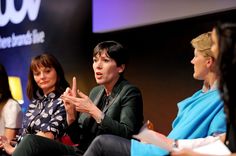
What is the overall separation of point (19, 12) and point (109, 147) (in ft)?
10.4

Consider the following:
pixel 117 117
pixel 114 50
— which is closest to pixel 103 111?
pixel 117 117

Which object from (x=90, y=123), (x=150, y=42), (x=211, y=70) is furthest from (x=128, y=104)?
(x=150, y=42)

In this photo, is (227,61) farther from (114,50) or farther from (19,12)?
(19,12)

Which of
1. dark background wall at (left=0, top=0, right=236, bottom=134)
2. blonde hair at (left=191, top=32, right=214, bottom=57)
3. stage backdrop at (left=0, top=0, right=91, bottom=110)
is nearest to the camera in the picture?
blonde hair at (left=191, top=32, right=214, bottom=57)

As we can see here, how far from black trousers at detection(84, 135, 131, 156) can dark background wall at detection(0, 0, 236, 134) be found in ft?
4.51

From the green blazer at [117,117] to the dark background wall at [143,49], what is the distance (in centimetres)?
97

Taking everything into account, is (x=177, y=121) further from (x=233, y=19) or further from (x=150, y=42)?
(x=150, y=42)

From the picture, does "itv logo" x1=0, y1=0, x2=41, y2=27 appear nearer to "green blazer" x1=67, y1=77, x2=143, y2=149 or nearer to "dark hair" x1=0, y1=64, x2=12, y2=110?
"dark hair" x1=0, y1=64, x2=12, y2=110

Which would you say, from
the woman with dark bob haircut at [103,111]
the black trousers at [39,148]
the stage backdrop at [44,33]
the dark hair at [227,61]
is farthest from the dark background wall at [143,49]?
the dark hair at [227,61]

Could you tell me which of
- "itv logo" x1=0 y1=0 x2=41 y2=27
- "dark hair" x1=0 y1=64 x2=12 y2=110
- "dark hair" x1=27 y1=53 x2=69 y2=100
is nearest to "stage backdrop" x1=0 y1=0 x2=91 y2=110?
"itv logo" x1=0 y1=0 x2=41 y2=27

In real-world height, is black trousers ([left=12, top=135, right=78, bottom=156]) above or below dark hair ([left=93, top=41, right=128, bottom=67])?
below

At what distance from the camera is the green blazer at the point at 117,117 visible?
2270 millimetres

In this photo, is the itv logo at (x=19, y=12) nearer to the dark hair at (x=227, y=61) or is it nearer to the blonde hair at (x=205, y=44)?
the blonde hair at (x=205, y=44)

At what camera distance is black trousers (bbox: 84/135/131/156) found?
210cm
